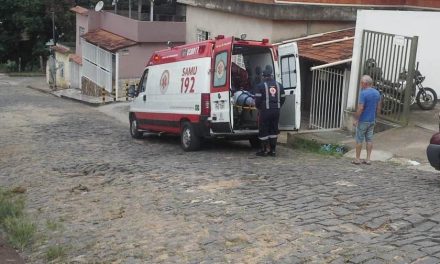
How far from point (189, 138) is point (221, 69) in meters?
1.94

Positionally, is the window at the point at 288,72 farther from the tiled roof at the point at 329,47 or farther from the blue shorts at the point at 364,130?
the tiled roof at the point at 329,47

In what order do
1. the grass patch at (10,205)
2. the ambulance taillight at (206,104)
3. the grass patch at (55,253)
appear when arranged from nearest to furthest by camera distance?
the grass patch at (55,253) → the grass patch at (10,205) → the ambulance taillight at (206,104)

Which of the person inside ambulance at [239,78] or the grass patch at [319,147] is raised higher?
the person inside ambulance at [239,78]

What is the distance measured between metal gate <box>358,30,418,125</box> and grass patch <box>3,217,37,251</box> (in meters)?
8.16

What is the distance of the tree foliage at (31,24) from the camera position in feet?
151

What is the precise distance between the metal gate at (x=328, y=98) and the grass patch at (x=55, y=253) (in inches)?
348

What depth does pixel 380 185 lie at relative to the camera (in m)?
7.68

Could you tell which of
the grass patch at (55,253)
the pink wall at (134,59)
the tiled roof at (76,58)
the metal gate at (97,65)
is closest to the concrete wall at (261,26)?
the pink wall at (134,59)

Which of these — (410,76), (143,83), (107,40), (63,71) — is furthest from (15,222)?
(63,71)

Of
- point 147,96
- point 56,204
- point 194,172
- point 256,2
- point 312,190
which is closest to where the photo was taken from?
point 312,190

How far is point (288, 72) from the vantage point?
451 inches

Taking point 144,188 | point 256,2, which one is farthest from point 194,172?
point 256,2

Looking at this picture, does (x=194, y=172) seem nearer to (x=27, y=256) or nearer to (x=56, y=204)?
(x=56, y=204)

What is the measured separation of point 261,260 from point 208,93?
6349mm
